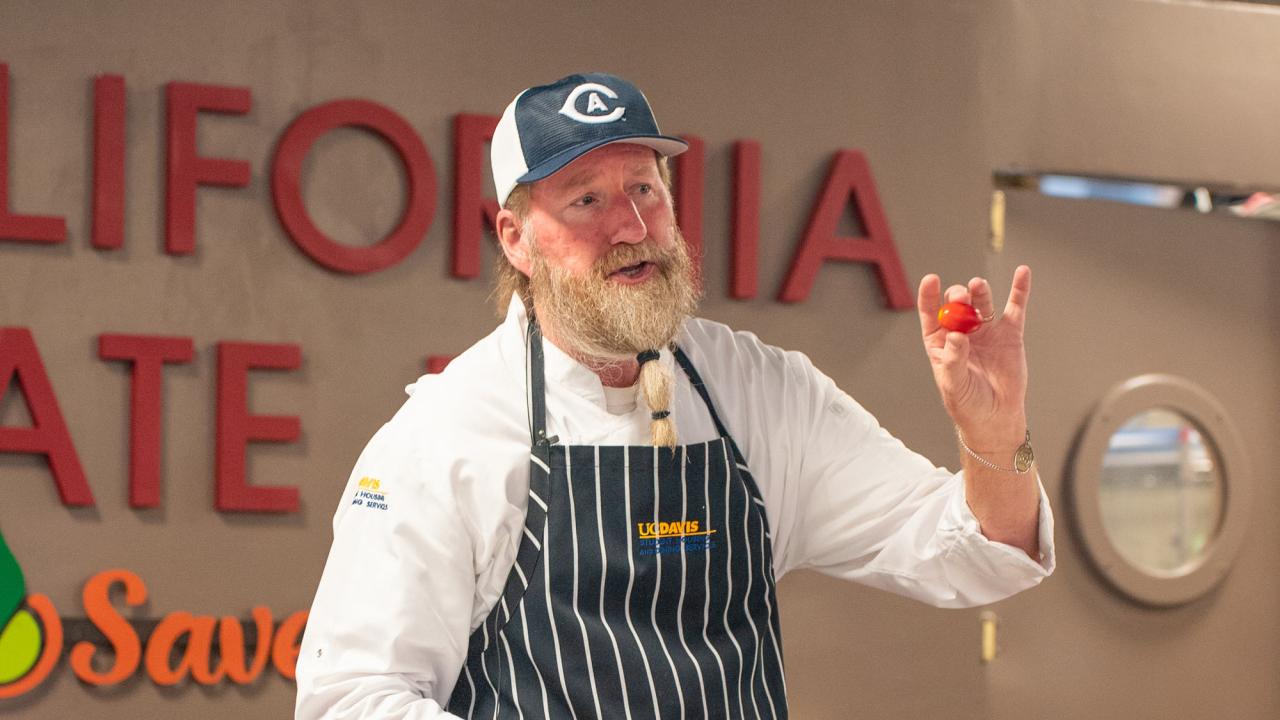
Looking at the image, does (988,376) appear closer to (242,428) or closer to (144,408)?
(242,428)

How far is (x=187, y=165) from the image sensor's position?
324cm

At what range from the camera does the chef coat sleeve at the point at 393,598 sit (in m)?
1.73

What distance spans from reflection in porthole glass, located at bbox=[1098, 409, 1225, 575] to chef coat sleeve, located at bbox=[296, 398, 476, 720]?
279cm

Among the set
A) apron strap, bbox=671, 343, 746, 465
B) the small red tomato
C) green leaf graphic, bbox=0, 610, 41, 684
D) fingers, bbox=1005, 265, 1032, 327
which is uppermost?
fingers, bbox=1005, 265, 1032, 327

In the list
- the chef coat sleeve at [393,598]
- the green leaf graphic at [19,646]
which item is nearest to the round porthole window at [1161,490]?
the chef coat sleeve at [393,598]

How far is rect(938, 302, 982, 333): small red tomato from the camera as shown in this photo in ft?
5.72

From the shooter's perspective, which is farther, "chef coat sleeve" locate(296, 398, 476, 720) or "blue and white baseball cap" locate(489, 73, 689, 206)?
"blue and white baseball cap" locate(489, 73, 689, 206)

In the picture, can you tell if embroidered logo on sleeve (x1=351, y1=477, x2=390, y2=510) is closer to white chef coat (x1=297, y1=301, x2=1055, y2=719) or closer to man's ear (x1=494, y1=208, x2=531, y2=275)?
white chef coat (x1=297, y1=301, x2=1055, y2=719)

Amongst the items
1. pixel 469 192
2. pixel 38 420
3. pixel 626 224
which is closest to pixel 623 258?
pixel 626 224

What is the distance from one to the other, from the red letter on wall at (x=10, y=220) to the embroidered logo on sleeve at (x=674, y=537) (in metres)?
1.90

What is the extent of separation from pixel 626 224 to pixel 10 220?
6.05 feet

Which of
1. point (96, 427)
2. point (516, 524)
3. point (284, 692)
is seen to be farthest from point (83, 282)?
point (516, 524)

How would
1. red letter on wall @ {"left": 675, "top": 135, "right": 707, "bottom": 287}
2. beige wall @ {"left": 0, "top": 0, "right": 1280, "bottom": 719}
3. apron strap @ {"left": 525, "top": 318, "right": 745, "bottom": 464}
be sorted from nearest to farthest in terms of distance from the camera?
apron strap @ {"left": 525, "top": 318, "right": 745, "bottom": 464}
beige wall @ {"left": 0, "top": 0, "right": 1280, "bottom": 719}
red letter on wall @ {"left": 675, "top": 135, "right": 707, "bottom": 287}

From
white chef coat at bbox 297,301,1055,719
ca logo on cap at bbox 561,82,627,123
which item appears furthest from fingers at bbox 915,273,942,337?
ca logo on cap at bbox 561,82,627,123
